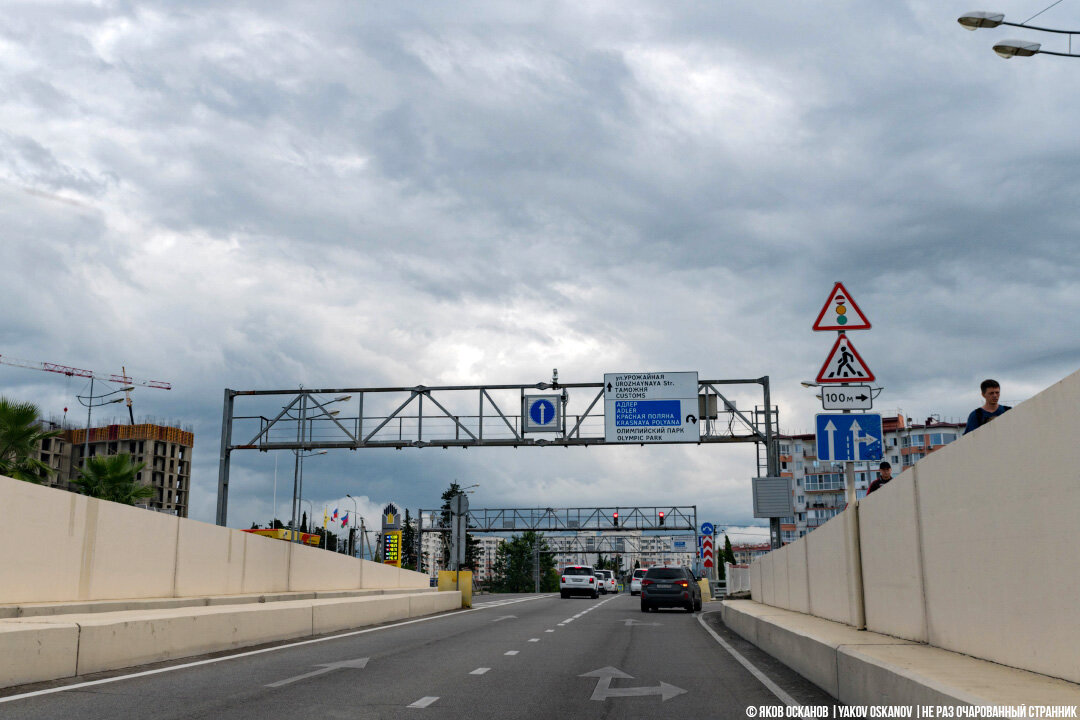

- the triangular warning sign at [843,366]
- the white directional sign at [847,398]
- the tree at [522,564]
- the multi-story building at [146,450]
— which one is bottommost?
the tree at [522,564]

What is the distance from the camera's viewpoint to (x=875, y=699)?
7648mm

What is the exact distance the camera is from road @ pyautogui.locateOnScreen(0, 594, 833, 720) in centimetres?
848

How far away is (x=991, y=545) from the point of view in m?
7.66

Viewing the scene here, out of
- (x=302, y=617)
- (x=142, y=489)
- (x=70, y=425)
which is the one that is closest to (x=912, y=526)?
(x=302, y=617)

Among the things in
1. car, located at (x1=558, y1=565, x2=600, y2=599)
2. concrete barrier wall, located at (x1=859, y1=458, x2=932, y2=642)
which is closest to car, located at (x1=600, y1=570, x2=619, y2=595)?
car, located at (x1=558, y1=565, x2=600, y2=599)

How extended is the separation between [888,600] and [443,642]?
812 cm

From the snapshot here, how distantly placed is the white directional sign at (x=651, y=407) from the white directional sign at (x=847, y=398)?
21.1 m

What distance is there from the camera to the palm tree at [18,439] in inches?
1022

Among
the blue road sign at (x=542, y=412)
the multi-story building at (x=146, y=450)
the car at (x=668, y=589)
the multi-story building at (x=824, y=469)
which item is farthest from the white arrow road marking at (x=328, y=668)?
the multi-story building at (x=146, y=450)

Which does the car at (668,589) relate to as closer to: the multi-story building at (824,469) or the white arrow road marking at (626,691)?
the white arrow road marking at (626,691)

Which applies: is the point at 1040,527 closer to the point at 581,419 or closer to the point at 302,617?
the point at 302,617

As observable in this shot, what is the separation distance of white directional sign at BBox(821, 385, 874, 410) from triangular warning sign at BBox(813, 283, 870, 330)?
75 centimetres

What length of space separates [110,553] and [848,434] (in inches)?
461

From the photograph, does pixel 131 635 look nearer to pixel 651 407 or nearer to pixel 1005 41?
pixel 1005 41
